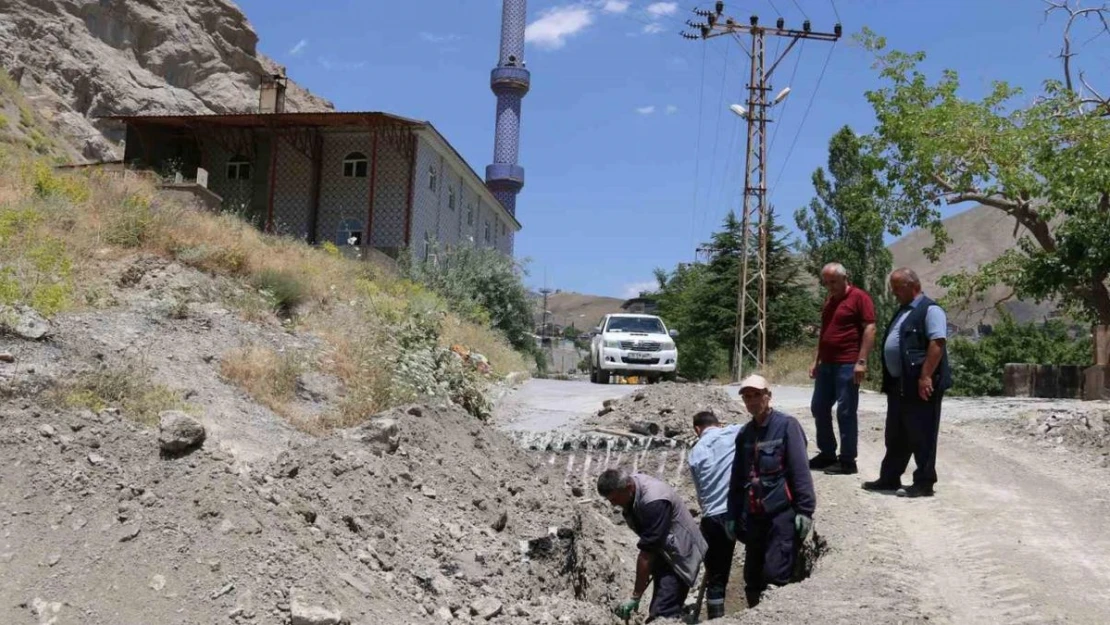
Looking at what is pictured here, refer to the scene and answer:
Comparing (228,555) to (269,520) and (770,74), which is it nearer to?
(269,520)

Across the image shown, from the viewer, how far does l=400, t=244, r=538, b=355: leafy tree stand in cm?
2658

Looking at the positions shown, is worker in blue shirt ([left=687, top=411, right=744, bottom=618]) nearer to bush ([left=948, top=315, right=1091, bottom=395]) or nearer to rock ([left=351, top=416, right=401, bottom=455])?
rock ([left=351, top=416, right=401, bottom=455])

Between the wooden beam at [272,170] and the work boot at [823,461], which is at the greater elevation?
the wooden beam at [272,170]

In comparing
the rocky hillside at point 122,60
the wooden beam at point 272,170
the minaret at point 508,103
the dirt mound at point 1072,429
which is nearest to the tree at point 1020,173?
the dirt mound at point 1072,429

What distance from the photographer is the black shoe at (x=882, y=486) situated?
8147mm

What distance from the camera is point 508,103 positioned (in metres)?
73.1

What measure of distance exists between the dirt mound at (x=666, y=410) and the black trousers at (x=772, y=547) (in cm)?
536

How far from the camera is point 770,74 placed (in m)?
27.5

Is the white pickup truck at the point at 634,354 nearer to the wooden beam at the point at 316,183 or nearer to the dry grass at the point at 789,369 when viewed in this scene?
the dry grass at the point at 789,369

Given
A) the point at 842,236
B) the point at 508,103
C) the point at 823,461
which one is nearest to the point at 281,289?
the point at 823,461

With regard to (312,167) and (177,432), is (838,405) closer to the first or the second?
(177,432)

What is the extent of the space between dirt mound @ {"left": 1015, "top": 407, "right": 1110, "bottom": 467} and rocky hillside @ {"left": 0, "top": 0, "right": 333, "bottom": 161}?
36330mm

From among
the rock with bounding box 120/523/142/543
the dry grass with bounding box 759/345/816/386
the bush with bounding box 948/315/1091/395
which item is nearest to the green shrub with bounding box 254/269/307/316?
the rock with bounding box 120/523/142/543

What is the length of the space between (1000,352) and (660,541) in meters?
32.7
